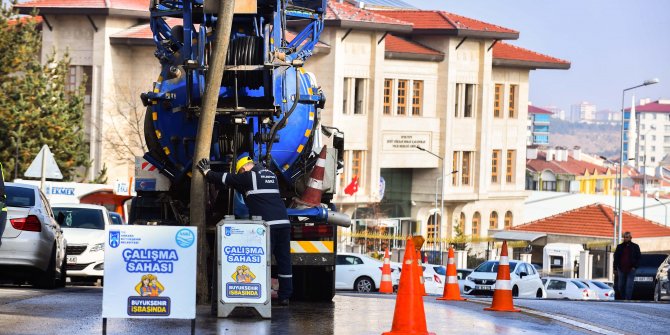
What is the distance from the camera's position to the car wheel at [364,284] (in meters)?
41.1

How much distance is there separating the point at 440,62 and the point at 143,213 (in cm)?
6566

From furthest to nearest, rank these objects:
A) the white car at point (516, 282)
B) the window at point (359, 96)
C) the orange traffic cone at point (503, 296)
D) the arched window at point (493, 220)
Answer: the arched window at point (493, 220), the window at point (359, 96), the white car at point (516, 282), the orange traffic cone at point (503, 296)

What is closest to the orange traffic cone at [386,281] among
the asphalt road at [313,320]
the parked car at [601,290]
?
the asphalt road at [313,320]

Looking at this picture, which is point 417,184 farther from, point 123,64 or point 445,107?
point 123,64

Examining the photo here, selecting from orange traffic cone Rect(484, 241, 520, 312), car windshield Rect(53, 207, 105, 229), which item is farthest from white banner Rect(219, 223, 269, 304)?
car windshield Rect(53, 207, 105, 229)

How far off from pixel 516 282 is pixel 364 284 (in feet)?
13.4

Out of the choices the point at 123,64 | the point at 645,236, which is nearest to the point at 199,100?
the point at 123,64

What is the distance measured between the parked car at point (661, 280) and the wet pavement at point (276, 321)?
11482 millimetres

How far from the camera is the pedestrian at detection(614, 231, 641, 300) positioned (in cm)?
3067

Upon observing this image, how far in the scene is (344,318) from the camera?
1739 cm

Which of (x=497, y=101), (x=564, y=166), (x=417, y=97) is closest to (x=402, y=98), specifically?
Answer: (x=417, y=97)

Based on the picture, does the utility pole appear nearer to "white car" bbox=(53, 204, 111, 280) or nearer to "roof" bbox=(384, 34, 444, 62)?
"white car" bbox=(53, 204, 111, 280)

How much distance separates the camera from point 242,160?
1762cm

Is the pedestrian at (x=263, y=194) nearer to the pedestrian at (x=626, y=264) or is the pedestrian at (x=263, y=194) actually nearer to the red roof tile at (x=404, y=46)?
the pedestrian at (x=626, y=264)
